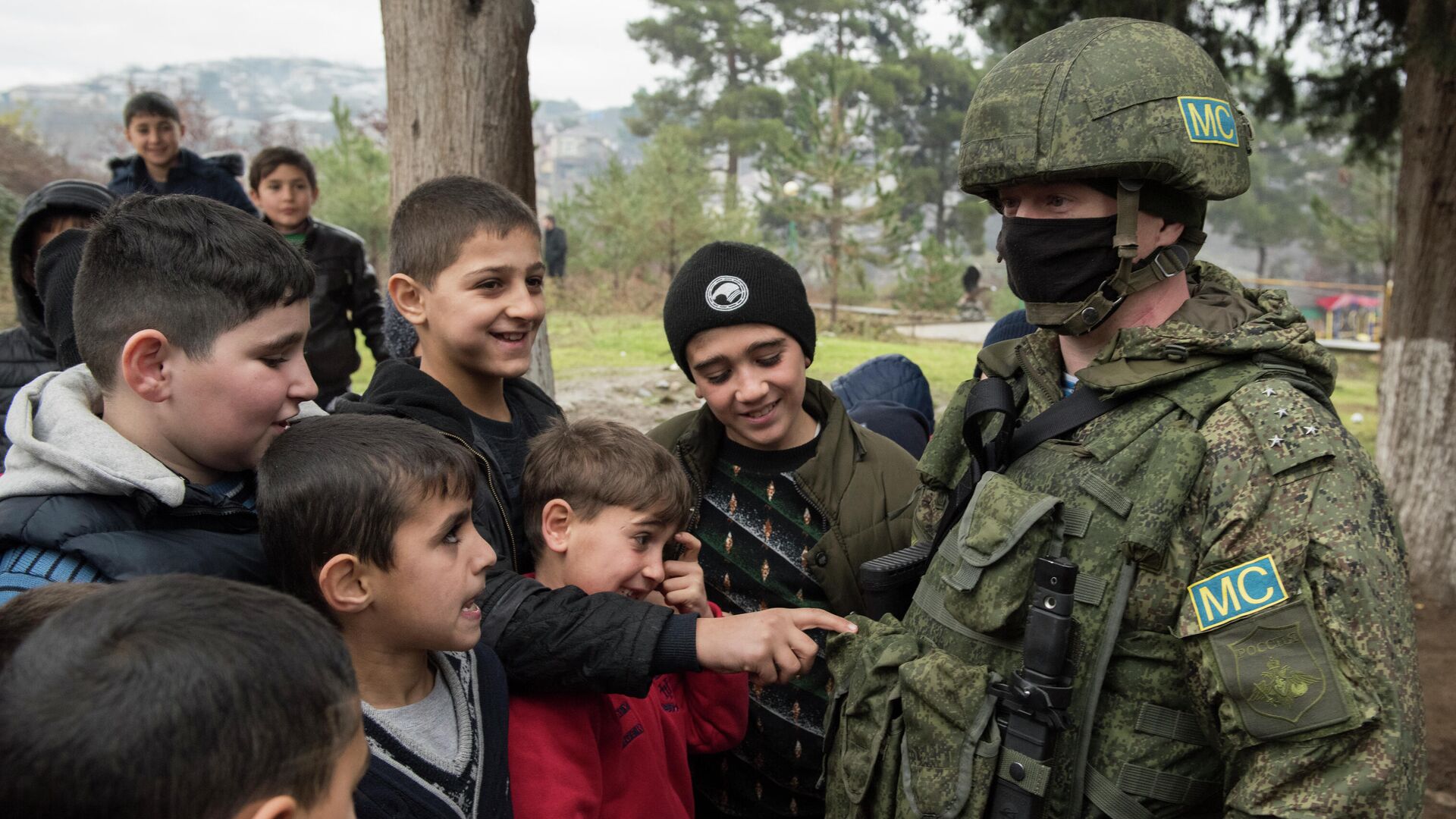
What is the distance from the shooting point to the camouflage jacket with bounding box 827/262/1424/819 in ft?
4.61

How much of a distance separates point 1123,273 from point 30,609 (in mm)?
1713

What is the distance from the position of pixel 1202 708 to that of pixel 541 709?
1.08 m

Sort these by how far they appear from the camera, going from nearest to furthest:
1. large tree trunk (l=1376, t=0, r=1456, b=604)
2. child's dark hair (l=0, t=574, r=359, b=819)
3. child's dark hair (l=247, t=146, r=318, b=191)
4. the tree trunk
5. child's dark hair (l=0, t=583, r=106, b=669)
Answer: child's dark hair (l=0, t=574, r=359, b=819), child's dark hair (l=0, t=583, r=106, b=669), large tree trunk (l=1376, t=0, r=1456, b=604), child's dark hair (l=247, t=146, r=318, b=191), the tree trunk

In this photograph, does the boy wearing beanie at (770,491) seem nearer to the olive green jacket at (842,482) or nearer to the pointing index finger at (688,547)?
the olive green jacket at (842,482)

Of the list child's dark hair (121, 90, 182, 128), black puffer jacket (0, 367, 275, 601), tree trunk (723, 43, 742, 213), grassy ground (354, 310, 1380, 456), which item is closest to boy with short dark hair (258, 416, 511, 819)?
black puffer jacket (0, 367, 275, 601)

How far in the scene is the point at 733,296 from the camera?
7.55 ft

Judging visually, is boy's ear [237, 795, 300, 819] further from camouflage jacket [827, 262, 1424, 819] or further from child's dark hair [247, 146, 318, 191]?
child's dark hair [247, 146, 318, 191]

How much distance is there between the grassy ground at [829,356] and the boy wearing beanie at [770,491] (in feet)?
25.8

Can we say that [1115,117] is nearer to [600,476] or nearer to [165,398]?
[600,476]

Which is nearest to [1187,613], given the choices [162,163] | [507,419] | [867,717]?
[867,717]

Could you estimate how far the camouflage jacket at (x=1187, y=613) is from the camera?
1.41 metres

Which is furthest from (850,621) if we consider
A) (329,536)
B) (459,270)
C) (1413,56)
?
(1413,56)

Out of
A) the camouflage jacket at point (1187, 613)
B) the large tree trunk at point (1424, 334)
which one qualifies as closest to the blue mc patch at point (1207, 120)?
the camouflage jacket at point (1187, 613)

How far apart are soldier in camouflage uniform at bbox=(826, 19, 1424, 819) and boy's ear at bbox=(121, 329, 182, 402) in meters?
1.28
